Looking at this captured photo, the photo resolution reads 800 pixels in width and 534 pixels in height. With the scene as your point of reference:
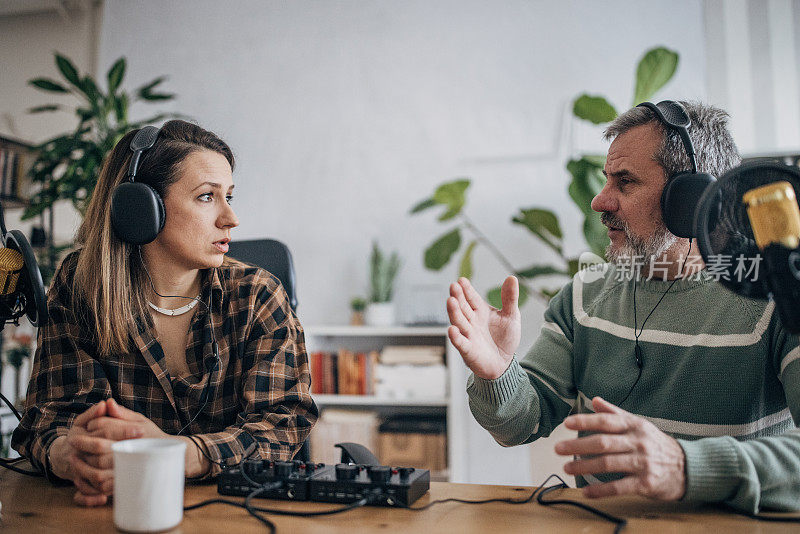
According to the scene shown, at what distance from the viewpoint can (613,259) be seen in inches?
50.1

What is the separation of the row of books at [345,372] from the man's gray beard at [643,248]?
1804mm

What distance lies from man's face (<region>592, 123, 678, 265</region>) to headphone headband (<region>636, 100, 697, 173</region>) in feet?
0.16

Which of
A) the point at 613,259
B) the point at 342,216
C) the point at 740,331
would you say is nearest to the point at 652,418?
the point at 740,331

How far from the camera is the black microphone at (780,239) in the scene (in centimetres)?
63

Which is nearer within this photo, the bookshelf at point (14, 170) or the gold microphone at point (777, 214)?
the gold microphone at point (777, 214)

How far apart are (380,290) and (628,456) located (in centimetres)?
229

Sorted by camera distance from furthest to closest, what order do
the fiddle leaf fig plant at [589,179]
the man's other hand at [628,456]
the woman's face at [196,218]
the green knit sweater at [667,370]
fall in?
the fiddle leaf fig plant at [589,179]
the woman's face at [196,218]
the green knit sweater at [667,370]
the man's other hand at [628,456]

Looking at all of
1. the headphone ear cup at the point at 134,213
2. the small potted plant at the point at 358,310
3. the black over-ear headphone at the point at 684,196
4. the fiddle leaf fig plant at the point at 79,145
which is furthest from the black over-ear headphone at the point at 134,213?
the small potted plant at the point at 358,310

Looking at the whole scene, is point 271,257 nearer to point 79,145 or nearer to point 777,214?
point 777,214

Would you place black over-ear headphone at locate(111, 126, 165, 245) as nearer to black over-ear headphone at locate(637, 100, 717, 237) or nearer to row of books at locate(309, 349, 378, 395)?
black over-ear headphone at locate(637, 100, 717, 237)

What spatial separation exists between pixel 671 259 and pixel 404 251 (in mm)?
2009

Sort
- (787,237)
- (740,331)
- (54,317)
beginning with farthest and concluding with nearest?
(54,317) → (740,331) → (787,237)

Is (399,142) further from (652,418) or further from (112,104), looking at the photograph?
(652,418)

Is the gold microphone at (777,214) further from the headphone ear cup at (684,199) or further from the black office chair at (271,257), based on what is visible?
the black office chair at (271,257)
